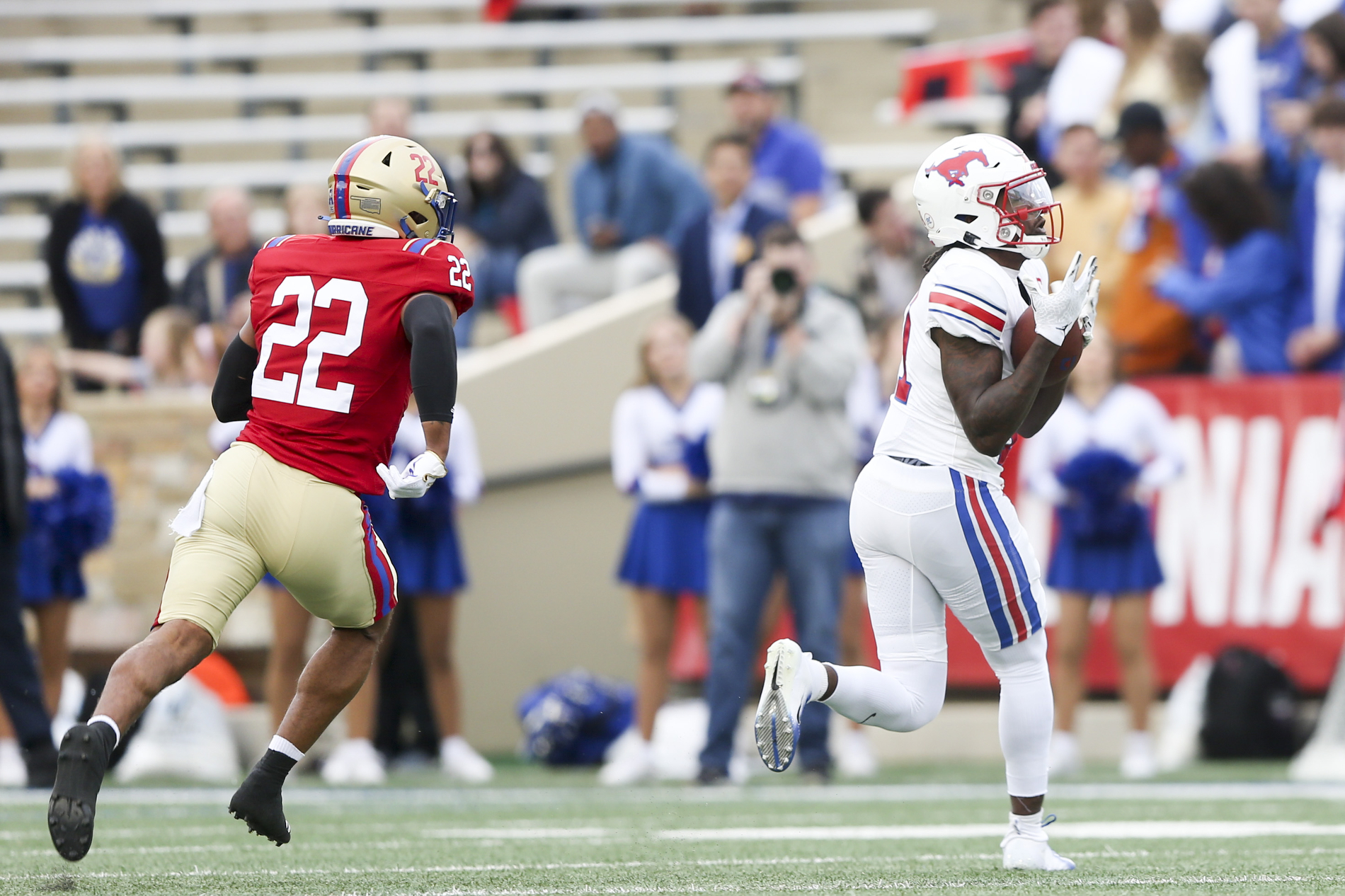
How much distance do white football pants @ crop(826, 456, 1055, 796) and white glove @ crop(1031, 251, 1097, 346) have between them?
1.43ft

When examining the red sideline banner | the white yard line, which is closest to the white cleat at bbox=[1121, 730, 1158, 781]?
the red sideline banner

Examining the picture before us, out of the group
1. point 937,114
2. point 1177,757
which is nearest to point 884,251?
point 1177,757

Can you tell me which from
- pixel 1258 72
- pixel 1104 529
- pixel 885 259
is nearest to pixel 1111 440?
pixel 1104 529

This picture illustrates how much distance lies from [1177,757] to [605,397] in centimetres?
371

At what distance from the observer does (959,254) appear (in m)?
4.55

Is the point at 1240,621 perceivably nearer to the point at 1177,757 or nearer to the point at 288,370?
the point at 1177,757

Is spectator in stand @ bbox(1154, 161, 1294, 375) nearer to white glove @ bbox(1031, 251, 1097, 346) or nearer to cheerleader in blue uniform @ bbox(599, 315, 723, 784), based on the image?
cheerleader in blue uniform @ bbox(599, 315, 723, 784)

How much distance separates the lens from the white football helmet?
179 inches

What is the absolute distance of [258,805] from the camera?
4.45m

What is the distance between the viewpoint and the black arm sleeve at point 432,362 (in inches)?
172

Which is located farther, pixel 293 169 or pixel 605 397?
pixel 293 169

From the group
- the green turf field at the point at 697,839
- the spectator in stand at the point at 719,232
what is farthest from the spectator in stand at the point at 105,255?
the green turf field at the point at 697,839

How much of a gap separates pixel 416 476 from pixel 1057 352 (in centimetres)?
148

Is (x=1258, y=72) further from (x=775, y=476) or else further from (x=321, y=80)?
(x=321, y=80)
